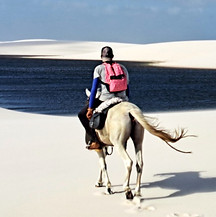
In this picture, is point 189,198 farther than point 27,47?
No

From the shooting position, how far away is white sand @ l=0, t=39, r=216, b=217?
21.7ft

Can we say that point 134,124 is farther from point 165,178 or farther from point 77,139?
point 77,139

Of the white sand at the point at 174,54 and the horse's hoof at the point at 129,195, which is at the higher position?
the white sand at the point at 174,54

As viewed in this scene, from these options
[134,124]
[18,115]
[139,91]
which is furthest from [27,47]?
[134,124]

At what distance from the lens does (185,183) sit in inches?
314

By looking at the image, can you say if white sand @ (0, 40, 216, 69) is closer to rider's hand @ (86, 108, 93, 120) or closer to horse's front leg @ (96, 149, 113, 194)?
horse's front leg @ (96, 149, 113, 194)

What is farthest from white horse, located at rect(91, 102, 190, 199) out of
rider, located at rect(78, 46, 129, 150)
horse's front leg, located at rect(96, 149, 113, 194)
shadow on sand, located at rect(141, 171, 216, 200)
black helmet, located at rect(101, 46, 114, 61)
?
shadow on sand, located at rect(141, 171, 216, 200)

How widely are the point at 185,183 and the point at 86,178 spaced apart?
1.53 metres

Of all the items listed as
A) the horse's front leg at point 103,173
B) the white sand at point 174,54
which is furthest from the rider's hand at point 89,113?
the white sand at point 174,54

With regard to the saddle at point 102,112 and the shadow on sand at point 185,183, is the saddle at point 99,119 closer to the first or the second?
the saddle at point 102,112

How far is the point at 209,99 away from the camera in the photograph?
109 ft

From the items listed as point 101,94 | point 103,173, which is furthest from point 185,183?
point 101,94

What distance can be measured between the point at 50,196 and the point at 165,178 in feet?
6.70

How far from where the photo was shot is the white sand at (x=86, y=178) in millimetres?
6605
